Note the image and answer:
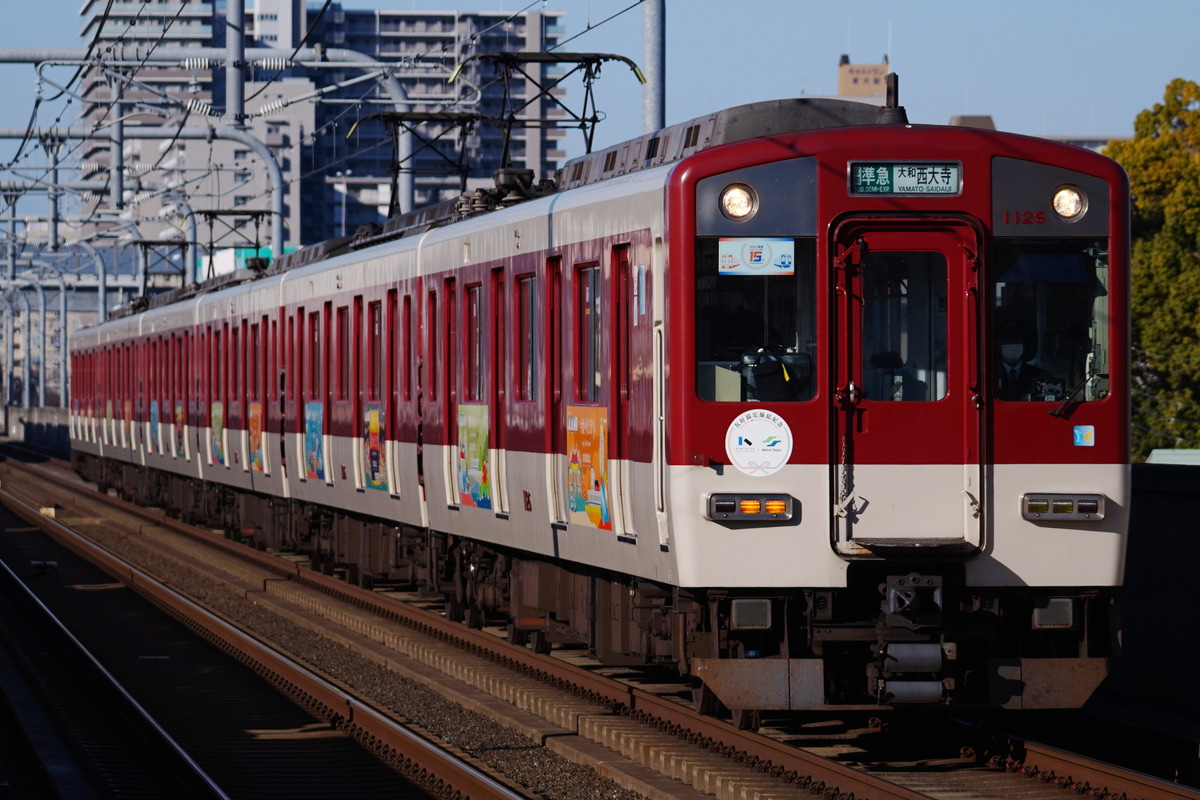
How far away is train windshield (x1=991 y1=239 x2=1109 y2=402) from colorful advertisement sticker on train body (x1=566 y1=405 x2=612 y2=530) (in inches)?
91.6

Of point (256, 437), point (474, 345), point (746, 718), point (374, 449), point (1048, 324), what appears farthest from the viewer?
point (256, 437)

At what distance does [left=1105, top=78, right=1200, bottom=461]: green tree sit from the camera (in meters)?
34.0

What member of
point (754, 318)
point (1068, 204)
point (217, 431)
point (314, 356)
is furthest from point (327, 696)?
point (217, 431)

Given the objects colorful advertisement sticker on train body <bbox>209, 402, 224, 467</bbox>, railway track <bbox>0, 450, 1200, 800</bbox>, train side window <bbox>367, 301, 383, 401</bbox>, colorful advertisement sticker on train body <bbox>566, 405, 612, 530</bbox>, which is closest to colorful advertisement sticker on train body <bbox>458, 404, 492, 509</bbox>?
railway track <bbox>0, 450, 1200, 800</bbox>

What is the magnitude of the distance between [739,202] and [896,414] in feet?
4.05

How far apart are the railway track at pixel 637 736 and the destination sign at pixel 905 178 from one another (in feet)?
8.72

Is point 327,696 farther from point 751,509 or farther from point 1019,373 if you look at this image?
point 1019,373

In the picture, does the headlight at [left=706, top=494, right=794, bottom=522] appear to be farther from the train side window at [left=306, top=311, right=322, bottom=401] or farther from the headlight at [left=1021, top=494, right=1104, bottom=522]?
the train side window at [left=306, top=311, right=322, bottom=401]

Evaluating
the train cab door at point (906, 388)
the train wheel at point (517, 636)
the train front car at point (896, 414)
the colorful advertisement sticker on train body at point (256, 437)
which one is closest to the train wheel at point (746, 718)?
the train front car at point (896, 414)

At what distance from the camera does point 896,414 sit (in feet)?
29.2

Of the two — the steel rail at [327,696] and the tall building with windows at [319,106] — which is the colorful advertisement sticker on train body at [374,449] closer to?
the steel rail at [327,696]

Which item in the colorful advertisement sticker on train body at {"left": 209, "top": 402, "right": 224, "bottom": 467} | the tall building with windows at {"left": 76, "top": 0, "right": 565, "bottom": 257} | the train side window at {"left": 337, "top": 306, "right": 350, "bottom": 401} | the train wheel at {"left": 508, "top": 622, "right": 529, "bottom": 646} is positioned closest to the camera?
the train wheel at {"left": 508, "top": 622, "right": 529, "bottom": 646}

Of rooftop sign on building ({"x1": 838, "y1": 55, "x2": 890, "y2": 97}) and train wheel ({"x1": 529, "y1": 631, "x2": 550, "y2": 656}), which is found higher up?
rooftop sign on building ({"x1": 838, "y1": 55, "x2": 890, "y2": 97})

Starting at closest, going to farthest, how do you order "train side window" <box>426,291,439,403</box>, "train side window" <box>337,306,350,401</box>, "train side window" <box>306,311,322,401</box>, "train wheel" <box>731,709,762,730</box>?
"train wheel" <box>731,709,762,730</box>, "train side window" <box>426,291,439,403</box>, "train side window" <box>337,306,350,401</box>, "train side window" <box>306,311,322,401</box>
